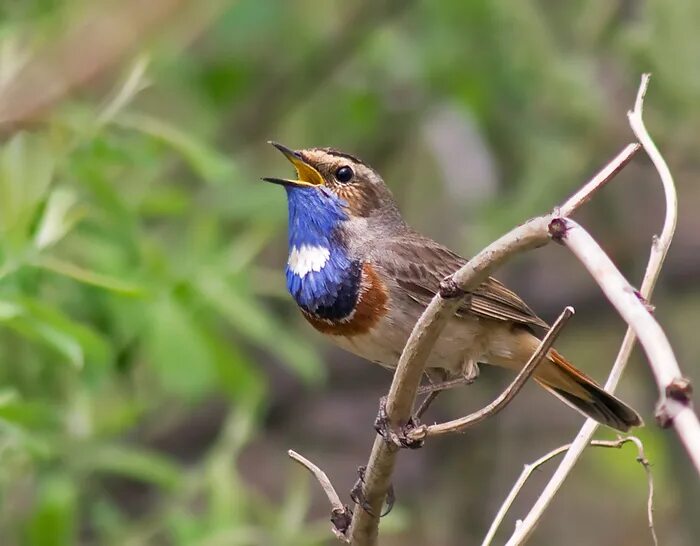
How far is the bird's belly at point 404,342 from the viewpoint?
11.7ft

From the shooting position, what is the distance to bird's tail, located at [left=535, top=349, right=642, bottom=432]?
3.20 meters

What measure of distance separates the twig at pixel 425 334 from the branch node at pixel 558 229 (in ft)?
0.05

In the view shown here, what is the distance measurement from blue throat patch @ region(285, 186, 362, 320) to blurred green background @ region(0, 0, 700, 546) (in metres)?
0.43

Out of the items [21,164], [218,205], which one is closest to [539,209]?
[218,205]

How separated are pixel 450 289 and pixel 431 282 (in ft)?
4.58

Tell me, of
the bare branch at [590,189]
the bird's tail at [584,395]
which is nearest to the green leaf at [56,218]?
the bird's tail at [584,395]

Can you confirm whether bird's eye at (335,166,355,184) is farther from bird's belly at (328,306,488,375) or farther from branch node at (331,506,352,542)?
branch node at (331,506,352,542)

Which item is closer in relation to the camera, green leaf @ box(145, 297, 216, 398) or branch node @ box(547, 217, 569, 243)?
branch node @ box(547, 217, 569, 243)

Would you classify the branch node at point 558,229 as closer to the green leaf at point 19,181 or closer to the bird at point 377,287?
the bird at point 377,287

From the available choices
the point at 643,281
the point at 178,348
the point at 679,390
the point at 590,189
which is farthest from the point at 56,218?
the point at 679,390

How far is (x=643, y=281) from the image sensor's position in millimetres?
2406

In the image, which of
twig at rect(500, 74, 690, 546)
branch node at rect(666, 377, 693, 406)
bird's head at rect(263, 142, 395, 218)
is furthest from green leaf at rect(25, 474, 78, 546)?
branch node at rect(666, 377, 693, 406)

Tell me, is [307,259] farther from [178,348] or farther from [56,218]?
[178,348]

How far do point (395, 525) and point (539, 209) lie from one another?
1.69 meters
